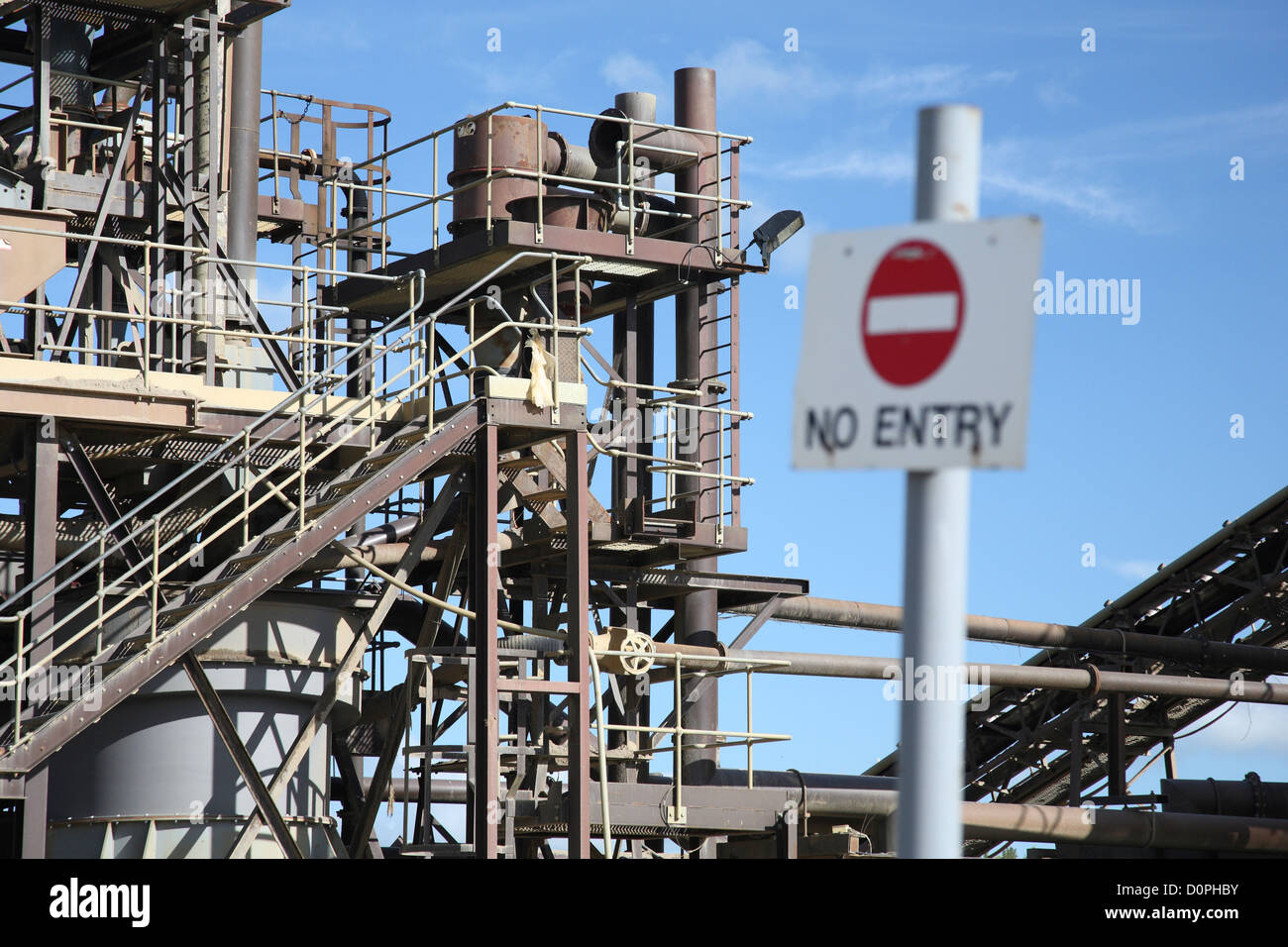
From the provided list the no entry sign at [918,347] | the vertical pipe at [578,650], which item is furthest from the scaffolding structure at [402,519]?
the no entry sign at [918,347]

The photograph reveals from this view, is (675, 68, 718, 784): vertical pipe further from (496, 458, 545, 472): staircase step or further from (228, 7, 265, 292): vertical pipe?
(228, 7, 265, 292): vertical pipe

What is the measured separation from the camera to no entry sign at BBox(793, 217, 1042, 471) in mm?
4312

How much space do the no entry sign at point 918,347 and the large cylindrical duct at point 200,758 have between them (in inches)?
589

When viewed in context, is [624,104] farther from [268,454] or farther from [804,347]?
[804,347]

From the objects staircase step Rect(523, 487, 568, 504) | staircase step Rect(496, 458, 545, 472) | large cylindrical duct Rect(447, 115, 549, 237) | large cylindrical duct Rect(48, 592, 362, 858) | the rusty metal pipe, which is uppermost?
large cylindrical duct Rect(447, 115, 549, 237)

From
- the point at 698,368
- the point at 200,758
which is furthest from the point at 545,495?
the point at 200,758

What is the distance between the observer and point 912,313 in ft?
14.6

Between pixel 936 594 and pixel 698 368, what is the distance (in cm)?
1972

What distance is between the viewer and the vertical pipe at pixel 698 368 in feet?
77.5

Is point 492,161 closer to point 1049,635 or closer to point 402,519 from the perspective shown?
point 402,519

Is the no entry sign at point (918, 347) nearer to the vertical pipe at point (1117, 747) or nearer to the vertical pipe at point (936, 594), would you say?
the vertical pipe at point (936, 594)


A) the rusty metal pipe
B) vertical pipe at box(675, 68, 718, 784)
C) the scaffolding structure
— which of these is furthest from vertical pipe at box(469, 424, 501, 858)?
the rusty metal pipe

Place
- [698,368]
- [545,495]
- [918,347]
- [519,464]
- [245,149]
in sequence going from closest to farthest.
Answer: [918,347] → [519,464] → [545,495] → [698,368] → [245,149]
